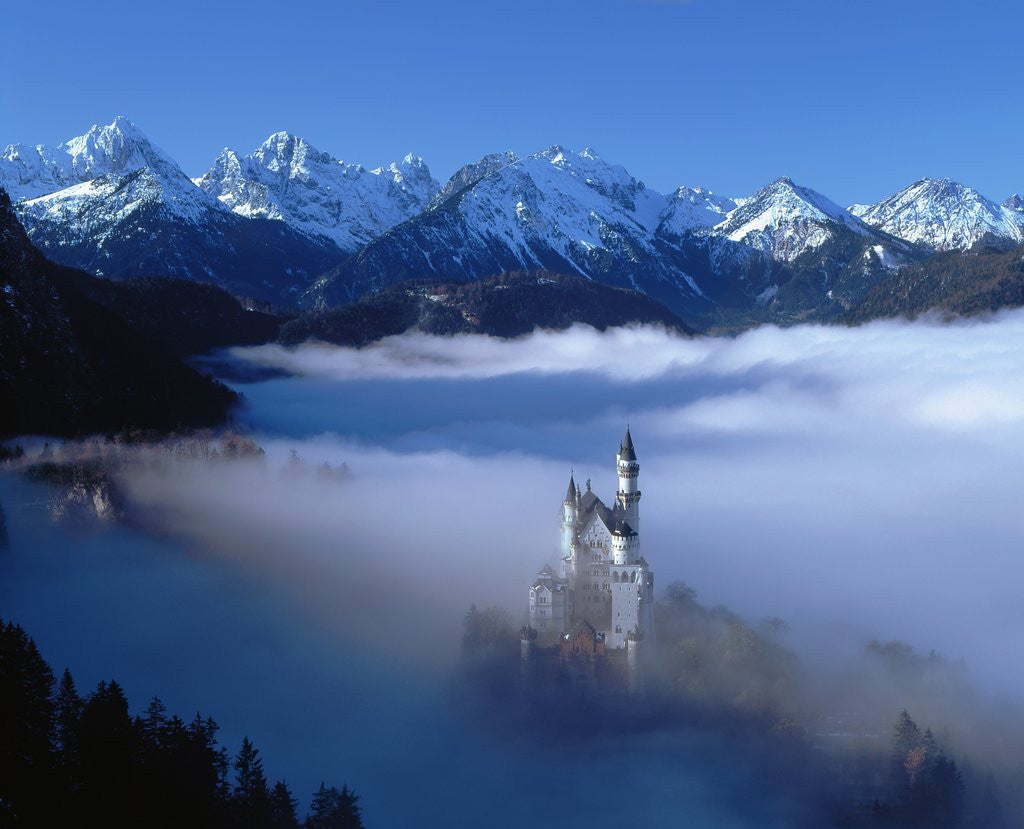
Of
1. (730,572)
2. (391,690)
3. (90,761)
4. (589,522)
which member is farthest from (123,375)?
(90,761)

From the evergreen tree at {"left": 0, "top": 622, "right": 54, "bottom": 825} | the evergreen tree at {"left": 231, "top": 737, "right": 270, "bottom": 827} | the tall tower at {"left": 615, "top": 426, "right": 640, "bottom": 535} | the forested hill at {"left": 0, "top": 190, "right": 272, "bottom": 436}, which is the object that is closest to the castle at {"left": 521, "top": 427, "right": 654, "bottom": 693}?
the tall tower at {"left": 615, "top": 426, "right": 640, "bottom": 535}

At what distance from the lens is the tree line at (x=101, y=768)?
57156 millimetres

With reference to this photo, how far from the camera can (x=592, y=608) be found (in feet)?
387

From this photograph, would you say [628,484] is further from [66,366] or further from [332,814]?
[66,366]

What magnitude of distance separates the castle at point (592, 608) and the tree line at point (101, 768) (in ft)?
163

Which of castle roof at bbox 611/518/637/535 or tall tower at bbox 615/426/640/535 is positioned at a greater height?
tall tower at bbox 615/426/640/535

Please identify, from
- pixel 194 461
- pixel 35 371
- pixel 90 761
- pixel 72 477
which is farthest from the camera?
pixel 194 461

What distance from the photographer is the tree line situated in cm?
5716

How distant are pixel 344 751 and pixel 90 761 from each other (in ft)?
159

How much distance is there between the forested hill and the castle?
3224 inches

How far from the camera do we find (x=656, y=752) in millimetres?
109500

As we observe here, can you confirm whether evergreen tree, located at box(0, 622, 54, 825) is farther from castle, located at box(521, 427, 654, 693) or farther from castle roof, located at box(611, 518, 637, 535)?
castle roof, located at box(611, 518, 637, 535)

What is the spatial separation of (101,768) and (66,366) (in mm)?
115773

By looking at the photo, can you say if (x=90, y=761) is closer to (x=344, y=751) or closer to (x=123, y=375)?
(x=344, y=751)
